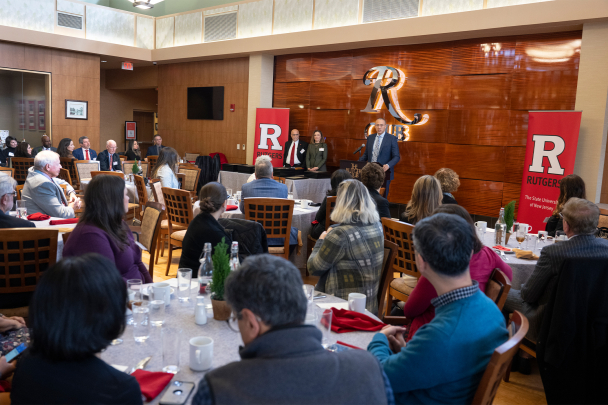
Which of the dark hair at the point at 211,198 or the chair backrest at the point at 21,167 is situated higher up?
the dark hair at the point at 211,198

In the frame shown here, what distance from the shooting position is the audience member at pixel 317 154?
10211mm

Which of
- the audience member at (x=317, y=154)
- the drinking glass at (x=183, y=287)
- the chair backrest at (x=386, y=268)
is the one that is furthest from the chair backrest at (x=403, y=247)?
the audience member at (x=317, y=154)

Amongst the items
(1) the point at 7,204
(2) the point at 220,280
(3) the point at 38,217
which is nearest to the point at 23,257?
(1) the point at 7,204

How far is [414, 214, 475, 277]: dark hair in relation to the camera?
66.7 inches

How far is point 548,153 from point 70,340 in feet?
23.2

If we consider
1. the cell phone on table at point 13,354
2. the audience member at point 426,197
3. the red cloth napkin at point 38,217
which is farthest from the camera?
the red cloth napkin at point 38,217

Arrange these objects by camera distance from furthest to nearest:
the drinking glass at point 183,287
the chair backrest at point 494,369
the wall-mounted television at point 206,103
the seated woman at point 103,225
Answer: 1. the wall-mounted television at point 206,103
2. the seated woman at point 103,225
3. the drinking glass at point 183,287
4. the chair backrest at point 494,369

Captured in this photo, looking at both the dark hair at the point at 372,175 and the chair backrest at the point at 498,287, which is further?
the dark hair at the point at 372,175

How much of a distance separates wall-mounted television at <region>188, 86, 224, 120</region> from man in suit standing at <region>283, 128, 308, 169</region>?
285 centimetres

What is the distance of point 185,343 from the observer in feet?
6.40

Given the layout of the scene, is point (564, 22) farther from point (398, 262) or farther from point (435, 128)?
point (398, 262)

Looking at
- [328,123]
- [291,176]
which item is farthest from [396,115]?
Answer: [291,176]

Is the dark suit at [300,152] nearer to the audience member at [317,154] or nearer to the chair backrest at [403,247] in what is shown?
the audience member at [317,154]

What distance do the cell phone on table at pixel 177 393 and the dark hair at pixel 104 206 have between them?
52.2 inches
